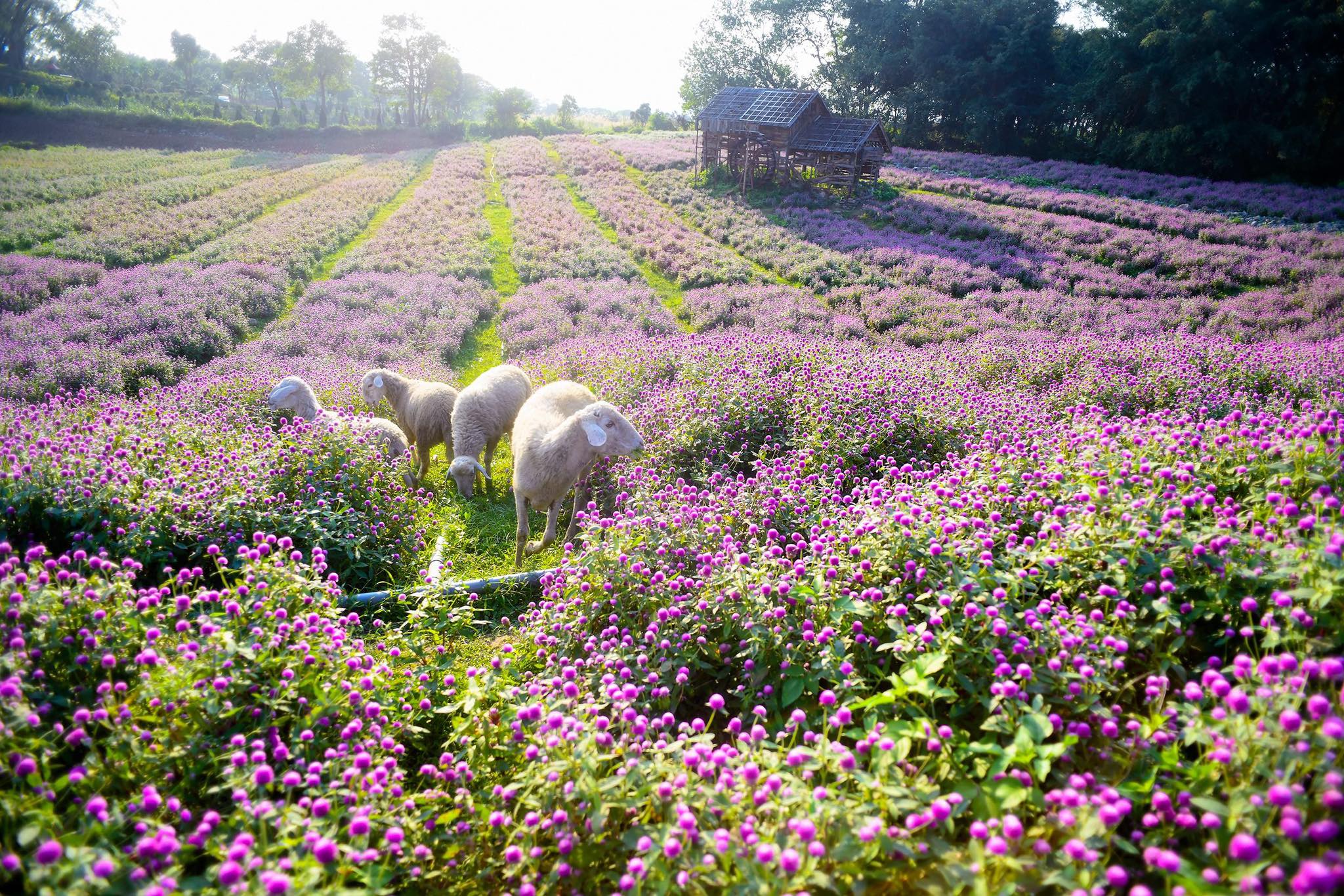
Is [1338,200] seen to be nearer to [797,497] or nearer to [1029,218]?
[1029,218]

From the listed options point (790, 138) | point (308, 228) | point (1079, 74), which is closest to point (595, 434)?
point (308, 228)

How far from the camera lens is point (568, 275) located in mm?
21188

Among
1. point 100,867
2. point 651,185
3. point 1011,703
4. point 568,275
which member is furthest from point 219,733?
point 651,185

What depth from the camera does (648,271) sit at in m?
22.8

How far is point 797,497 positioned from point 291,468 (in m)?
5.15

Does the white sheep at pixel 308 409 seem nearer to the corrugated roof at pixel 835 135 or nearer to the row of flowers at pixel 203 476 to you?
the row of flowers at pixel 203 476

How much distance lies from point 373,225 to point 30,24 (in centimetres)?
1380

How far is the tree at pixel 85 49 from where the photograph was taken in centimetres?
1576

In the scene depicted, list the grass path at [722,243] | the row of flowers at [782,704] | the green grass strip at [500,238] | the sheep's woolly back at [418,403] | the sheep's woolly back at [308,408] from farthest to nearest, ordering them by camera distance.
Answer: the green grass strip at [500,238]
the grass path at [722,243]
the sheep's woolly back at [418,403]
the sheep's woolly back at [308,408]
the row of flowers at [782,704]

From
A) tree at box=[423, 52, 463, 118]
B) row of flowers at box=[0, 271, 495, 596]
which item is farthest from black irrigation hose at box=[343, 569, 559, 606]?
tree at box=[423, 52, 463, 118]

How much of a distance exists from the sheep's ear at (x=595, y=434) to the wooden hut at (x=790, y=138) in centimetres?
3168

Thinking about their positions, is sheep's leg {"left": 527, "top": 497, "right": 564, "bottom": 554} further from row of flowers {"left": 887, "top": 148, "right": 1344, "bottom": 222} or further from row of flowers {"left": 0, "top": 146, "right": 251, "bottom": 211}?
row of flowers {"left": 887, "top": 148, "right": 1344, "bottom": 222}

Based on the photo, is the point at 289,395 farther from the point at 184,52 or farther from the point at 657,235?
the point at 184,52

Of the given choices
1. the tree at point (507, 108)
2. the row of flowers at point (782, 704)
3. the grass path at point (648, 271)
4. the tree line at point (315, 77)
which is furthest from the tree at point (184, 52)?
the row of flowers at point (782, 704)
